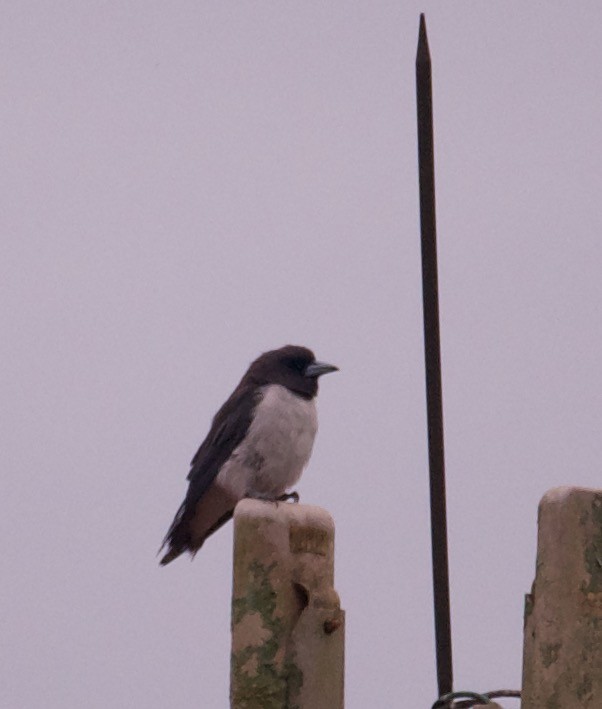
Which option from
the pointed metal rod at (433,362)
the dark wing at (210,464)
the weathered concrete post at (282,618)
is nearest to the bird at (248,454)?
the dark wing at (210,464)

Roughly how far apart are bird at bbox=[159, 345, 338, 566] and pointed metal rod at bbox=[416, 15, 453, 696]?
456cm

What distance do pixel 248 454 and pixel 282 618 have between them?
14.1 ft

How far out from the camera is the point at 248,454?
8414mm

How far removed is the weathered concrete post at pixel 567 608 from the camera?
11.1 ft

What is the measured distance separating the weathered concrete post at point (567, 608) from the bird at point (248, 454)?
15.7ft

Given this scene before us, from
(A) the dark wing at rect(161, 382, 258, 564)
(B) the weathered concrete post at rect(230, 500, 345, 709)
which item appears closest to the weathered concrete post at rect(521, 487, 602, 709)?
(B) the weathered concrete post at rect(230, 500, 345, 709)

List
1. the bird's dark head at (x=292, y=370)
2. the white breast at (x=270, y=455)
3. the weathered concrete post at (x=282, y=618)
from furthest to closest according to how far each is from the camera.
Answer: the bird's dark head at (x=292, y=370)
the white breast at (x=270, y=455)
the weathered concrete post at (x=282, y=618)

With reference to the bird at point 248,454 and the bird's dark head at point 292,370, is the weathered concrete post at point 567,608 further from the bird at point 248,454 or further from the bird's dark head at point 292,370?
the bird's dark head at point 292,370

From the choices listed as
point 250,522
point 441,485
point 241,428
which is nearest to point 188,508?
point 241,428

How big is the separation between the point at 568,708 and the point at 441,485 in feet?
1.83

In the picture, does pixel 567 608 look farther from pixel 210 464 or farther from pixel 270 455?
pixel 210 464

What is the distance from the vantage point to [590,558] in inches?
135

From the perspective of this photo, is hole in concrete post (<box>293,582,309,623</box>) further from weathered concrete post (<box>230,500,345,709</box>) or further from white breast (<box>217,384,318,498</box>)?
white breast (<box>217,384,318,498</box>)

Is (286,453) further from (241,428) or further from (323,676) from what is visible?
(323,676)
